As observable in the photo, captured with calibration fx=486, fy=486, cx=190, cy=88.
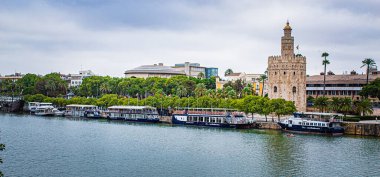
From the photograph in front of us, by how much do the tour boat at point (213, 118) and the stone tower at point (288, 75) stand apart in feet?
47.1

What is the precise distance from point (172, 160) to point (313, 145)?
83.5 feet

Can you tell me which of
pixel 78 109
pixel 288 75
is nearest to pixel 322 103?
pixel 288 75

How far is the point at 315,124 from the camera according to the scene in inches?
3637

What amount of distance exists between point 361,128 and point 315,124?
830cm

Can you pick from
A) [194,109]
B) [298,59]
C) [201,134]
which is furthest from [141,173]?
[298,59]

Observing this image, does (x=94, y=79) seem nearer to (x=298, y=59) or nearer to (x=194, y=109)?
(x=194, y=109)

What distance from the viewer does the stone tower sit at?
387ft

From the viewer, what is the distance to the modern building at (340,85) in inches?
5251

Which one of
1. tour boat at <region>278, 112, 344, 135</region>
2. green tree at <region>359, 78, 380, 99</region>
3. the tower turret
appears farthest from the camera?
the tower turret

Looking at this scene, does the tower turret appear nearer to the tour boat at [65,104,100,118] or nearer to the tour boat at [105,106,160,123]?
the tour boat at [105,106,160,123]

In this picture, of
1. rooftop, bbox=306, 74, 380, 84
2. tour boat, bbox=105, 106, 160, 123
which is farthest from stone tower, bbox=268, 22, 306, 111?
tour boat, bbox=105, 106, 160, 123

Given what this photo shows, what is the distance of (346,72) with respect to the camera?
510 feet

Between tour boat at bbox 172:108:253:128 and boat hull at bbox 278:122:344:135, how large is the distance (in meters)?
9.55

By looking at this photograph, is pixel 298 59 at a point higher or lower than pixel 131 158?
higher
